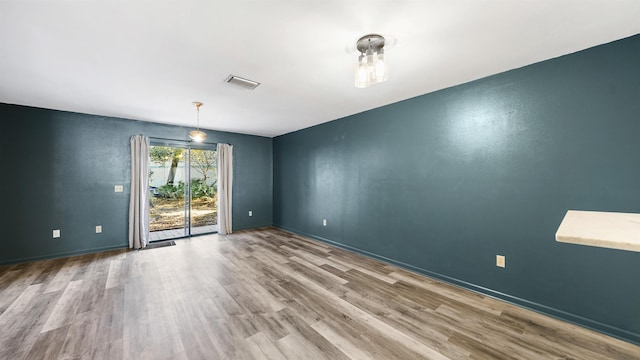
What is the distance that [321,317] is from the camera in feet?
7.27

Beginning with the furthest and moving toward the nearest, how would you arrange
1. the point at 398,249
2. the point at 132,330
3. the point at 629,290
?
the point at 398,249 → the point at 132,330 → the point at 629,290

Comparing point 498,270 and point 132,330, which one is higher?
point 498,270

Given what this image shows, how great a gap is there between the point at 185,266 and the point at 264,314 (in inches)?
74.2

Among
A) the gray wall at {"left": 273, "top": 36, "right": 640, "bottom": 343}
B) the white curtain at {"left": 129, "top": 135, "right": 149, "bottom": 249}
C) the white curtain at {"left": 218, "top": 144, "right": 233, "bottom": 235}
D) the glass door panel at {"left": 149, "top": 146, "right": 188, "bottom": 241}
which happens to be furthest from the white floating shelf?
the glass door panel at {"left": 149, "top": 146, "right": 188, "bottom": 241}

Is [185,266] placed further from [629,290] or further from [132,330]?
[629,290]

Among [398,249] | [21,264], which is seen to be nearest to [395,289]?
[398,249]

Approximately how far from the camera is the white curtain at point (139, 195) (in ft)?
14.4

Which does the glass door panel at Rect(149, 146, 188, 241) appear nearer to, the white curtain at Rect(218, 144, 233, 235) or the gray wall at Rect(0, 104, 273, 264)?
the gray wall at Rect(0, 104, 273, 264)

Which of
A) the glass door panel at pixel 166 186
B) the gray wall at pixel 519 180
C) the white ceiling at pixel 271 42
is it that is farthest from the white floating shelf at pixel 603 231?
the glass door panel at pixel 166 186

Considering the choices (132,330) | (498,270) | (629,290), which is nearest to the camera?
(629,290)

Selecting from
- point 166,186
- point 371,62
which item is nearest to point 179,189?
point 166,186

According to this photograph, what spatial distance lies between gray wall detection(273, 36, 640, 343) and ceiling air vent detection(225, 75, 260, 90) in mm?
1937

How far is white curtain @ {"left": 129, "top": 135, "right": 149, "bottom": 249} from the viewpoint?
4.39 metres

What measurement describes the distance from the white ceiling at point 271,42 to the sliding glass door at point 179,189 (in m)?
2.01
